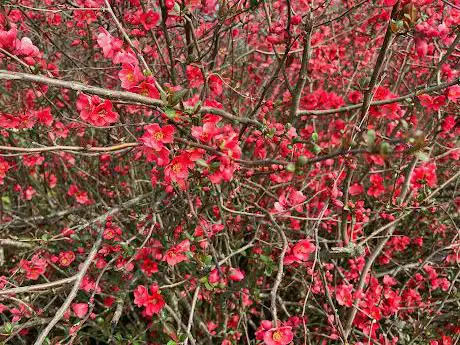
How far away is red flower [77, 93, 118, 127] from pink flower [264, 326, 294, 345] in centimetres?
95

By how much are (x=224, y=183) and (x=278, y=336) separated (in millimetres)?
1194

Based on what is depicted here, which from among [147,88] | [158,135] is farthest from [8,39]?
[158,135]

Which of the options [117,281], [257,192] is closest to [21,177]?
[117,281]

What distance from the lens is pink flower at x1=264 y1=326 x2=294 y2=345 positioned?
1.47 m

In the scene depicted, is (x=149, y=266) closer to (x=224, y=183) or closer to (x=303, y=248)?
(x=224, y=183)

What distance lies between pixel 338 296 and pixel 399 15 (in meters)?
1.44

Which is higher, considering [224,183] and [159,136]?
[159,136]

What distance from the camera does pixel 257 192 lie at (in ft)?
8.25

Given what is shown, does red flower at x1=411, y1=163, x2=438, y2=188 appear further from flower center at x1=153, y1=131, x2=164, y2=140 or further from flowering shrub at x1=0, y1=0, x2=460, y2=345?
flower center at x1=153, y1=131, x2=164, y2=140

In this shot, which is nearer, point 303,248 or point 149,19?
point 303,248

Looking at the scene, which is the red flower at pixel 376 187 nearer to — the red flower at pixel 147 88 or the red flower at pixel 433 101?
the red flower at pixel 433 101

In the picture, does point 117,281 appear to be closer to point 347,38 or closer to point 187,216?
point 187,216

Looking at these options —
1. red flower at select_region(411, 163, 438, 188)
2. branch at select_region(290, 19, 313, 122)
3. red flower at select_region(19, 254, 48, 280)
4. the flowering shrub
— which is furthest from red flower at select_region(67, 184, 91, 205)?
red flower at select_region(411, 163, 438, 188)

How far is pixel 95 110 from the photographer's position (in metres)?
Answer: 1.55
